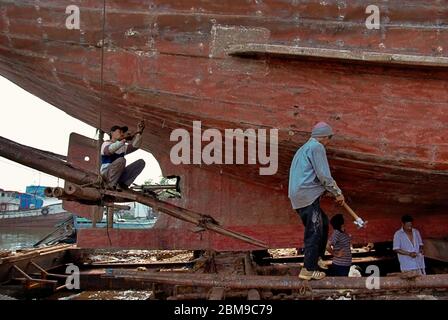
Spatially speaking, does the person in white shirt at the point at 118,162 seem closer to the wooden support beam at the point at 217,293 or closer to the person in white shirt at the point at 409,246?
the wooden support beam at the point at 217,293

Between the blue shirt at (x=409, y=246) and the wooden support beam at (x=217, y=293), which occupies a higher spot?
the blue shirt at (x=409, y=246)

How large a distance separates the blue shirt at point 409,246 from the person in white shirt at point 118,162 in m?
2.52

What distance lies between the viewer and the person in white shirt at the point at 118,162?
3.38m

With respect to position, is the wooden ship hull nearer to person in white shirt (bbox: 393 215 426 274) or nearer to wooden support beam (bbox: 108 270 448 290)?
person in white shirt (bbox: 393 215 426 274)

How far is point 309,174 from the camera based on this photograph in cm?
287

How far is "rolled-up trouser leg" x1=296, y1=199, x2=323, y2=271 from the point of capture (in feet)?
9.35

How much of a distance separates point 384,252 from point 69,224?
32.5 feet

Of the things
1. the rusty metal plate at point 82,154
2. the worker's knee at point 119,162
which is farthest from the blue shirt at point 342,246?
the rusty metal plate at point 82,154

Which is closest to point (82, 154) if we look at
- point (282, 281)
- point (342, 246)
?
point (282, 281)

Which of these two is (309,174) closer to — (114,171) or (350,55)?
(350,55)

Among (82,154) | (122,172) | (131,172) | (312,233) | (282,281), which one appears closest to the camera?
(312,233)

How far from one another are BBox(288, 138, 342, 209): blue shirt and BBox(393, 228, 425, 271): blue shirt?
58.4 inches

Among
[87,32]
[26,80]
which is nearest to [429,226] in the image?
[87,32]

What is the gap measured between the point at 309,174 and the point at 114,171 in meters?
1.59
